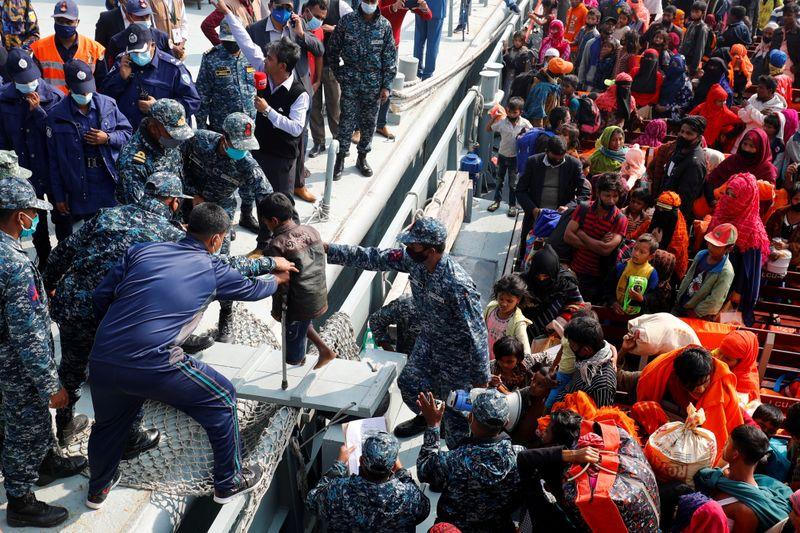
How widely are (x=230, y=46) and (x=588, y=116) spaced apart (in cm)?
444

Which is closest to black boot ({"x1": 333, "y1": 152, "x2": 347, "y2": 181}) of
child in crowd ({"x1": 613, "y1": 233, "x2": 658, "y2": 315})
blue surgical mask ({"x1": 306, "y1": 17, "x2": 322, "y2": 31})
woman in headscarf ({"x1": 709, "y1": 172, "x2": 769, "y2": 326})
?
blue surgical mask ({"x1": 306, "y1": 17, "x2": 322, "y2": 31})

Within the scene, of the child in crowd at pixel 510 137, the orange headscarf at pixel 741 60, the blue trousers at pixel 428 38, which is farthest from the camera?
the orange headscarf at pixel 741 60

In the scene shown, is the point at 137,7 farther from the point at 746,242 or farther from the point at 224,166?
the point at 746,242

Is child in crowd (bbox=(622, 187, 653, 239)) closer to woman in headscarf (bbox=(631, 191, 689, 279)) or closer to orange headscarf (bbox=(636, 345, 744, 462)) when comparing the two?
woman in headscarf (bbox=(631, 191, 689, 279))

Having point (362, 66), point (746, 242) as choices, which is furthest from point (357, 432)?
point (362, 66)

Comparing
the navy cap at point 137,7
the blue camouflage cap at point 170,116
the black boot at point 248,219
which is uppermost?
the navy cap at point 137,7

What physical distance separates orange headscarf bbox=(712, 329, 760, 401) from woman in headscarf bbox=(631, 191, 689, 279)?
56.2 inches

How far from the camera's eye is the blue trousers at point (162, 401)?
3.55 metres

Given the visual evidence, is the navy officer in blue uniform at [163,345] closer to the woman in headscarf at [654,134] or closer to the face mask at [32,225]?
the face mask at [32,225]

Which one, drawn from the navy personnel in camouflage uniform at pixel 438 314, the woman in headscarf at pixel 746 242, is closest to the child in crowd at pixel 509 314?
the navy personnel in camouflage uniform at pixel 438 314

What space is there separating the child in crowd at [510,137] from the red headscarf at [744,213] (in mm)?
3136

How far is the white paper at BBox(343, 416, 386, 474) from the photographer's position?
4336 millimetres

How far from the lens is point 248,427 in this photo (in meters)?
4.59

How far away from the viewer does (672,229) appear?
6.30 m
